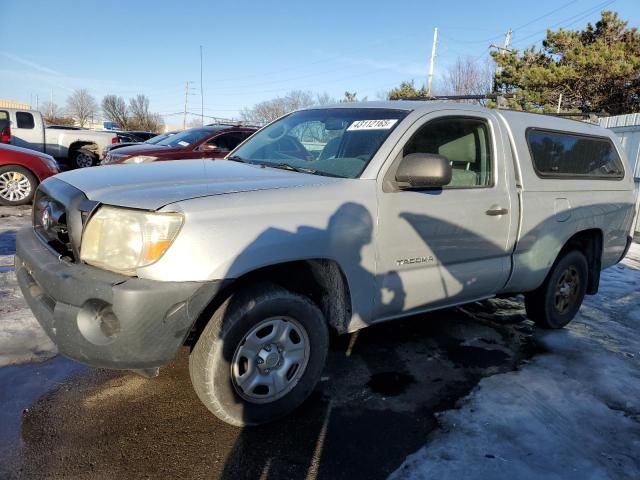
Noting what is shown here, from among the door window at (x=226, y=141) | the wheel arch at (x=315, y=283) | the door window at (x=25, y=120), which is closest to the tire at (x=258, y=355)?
the wheel arch at (x=315, y=283)

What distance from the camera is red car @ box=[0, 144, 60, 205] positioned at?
884cm

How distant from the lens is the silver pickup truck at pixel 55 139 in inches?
527

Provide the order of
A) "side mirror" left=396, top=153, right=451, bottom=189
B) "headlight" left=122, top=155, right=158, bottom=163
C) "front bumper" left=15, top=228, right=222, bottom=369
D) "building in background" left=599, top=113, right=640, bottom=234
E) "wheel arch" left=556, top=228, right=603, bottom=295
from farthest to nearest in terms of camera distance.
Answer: "building in background" left=599, top=113, right=640, bottom=234 < "headlight" left=122, top=155, right=158, bottom=163 < "wheel arch" left=556, top=228, right=603, bottom=295 < "side mirror" left=396, top=153, right=451, bottom=189 < "front bumper" left=15, top=228, right=222, bottom=369

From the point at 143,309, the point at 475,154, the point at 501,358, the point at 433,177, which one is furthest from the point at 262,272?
the point at 501,358

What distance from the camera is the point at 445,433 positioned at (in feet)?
9.32

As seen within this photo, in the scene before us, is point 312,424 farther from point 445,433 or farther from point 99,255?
point 99,255

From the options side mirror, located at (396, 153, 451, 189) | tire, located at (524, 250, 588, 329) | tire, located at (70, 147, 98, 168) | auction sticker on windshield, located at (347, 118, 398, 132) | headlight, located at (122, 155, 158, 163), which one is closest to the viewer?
side mirror, located at (396, 153, 451, 189)

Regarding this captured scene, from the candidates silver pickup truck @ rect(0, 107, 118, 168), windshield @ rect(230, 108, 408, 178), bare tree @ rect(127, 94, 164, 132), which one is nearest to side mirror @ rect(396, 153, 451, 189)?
windshield @ rect(230, 108, 408, 178)

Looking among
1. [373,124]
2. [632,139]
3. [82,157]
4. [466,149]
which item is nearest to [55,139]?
[82,157]

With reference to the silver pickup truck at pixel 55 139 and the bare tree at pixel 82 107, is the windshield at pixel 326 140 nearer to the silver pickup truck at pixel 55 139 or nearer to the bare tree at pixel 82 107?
the silver pickup truck at pixel 55 139

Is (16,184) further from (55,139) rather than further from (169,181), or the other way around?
(169,181)

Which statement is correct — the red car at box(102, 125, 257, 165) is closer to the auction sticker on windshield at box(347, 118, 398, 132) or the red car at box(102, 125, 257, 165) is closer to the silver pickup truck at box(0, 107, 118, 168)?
the silver pickup truck at box(0, 107, 118, 168)

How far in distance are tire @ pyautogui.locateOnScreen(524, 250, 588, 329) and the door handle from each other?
3.67 feet

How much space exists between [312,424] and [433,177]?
1.61 m
